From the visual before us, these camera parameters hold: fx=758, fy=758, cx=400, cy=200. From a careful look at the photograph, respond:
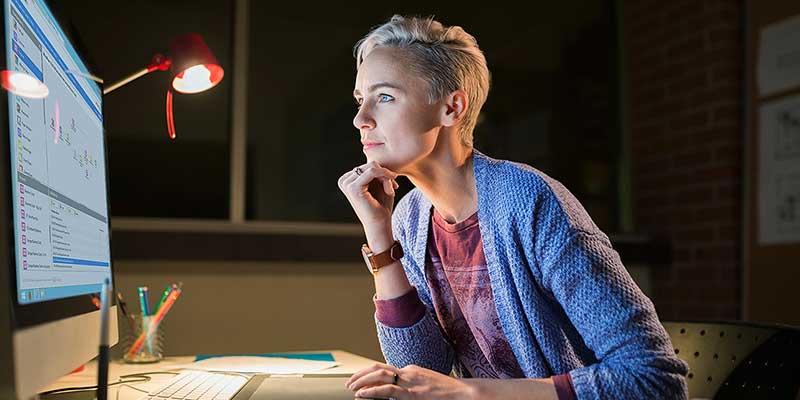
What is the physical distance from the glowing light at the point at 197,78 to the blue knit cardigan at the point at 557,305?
1.67 feet

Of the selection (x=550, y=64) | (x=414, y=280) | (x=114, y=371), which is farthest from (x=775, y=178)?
(x=114, y=371)

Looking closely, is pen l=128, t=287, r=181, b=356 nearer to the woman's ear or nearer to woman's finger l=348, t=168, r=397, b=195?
woman's finger l=348, t=168, r=397, b=195

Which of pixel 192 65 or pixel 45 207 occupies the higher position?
pixel 192 65

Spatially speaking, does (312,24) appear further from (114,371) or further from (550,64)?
(114,371)

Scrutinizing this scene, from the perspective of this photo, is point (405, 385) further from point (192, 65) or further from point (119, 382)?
point (192, 65)

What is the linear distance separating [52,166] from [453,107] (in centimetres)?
70

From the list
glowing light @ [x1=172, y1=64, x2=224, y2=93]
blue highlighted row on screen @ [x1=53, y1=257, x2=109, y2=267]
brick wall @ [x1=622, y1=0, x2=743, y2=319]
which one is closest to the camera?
blue highlighted row on screen @ [x1=53, y1=257, x2=109, y2=267]

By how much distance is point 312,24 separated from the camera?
2.97 meters

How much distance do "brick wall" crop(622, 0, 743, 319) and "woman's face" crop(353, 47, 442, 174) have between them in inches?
77.1

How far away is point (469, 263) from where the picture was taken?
135 centimetres

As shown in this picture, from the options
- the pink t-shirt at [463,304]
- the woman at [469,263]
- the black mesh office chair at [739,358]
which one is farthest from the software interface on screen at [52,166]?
the black mesh office chair at [739,358]

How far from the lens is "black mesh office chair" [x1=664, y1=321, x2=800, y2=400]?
3.83ft

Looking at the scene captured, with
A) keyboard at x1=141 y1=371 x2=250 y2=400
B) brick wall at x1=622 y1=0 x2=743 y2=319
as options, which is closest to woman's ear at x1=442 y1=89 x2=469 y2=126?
keyboard at x1=141 y1=371 x2=250 y2=400

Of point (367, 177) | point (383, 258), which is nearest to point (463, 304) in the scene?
point (383, 258)
